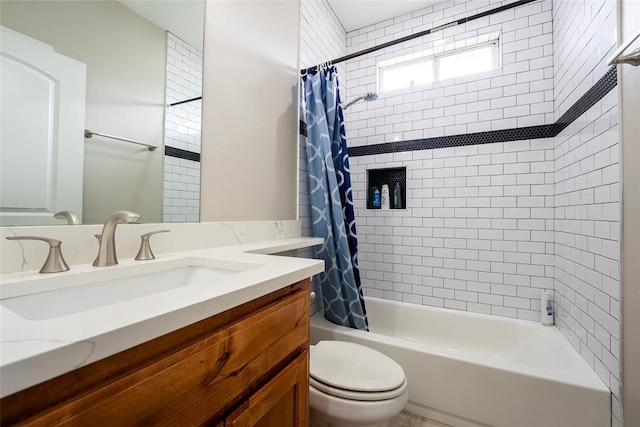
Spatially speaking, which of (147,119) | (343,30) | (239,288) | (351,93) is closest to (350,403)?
(239,288)

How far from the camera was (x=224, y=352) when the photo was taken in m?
0.57

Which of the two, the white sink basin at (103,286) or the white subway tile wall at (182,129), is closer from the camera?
the white sink basin at (103,286)

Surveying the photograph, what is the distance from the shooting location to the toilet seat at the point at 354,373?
1068 millimetres

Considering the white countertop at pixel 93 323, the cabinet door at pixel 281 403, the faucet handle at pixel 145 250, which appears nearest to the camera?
the white countertop at pixel 93 323

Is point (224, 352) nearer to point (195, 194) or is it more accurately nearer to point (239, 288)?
point (239, 288)

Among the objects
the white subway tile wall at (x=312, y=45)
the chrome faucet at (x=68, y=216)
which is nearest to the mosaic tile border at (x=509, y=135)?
the white subway tile wall at (x=312, y=45)

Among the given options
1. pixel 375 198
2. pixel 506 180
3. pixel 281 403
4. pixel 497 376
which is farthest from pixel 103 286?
pixel 506 180

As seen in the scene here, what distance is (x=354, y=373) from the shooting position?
1.18 m

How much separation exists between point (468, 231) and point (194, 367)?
2.17 meters

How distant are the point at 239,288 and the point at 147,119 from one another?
88 cm

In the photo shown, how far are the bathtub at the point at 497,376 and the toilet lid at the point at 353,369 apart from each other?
35cm

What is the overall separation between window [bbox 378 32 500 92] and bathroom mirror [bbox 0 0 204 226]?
5.92 feet

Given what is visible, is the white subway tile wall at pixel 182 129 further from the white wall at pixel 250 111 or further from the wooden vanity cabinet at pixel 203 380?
the wooden vanity cabinet at pixel 203 380

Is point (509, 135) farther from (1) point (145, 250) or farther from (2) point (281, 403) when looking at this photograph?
(1) point (145, 250)
